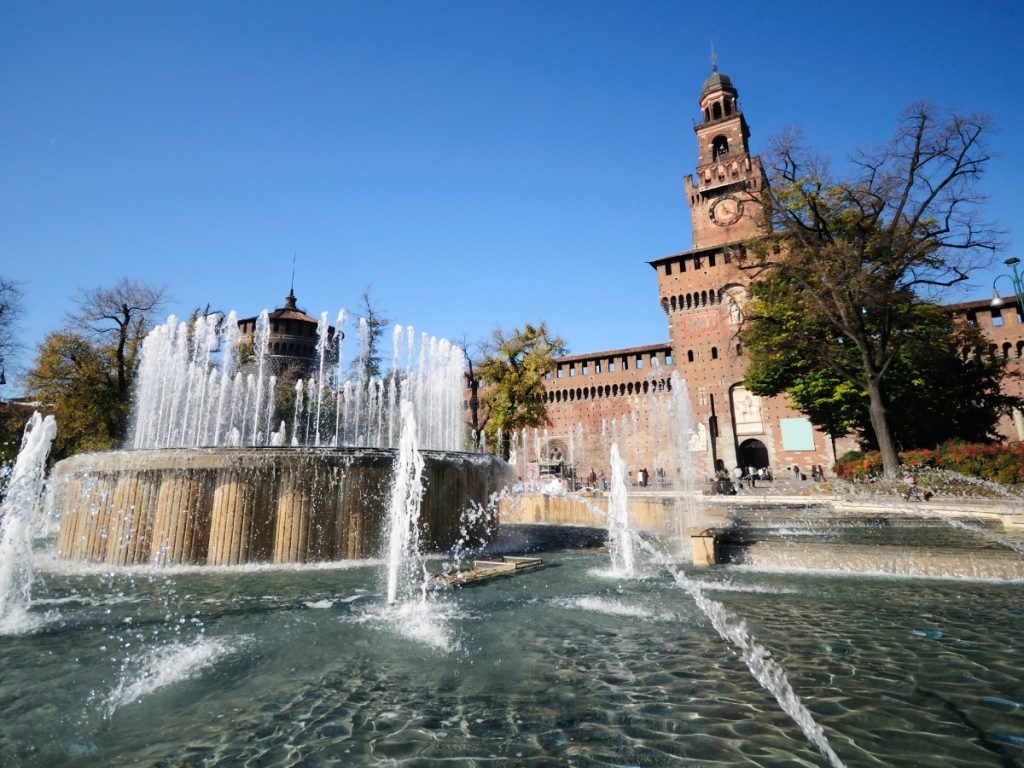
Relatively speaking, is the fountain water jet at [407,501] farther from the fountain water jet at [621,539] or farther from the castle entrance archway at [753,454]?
the castle entrance archway at [753,454]

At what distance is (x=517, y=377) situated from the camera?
24.2 meters

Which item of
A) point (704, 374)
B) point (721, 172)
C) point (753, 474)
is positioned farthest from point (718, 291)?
point (753, 474)

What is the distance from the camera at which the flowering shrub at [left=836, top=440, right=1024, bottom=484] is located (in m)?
12.8

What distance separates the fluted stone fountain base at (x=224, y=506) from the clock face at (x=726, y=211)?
35.7 m

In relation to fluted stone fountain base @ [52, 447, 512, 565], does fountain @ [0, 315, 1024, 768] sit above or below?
below

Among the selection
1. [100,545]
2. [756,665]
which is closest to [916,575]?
[756,665]

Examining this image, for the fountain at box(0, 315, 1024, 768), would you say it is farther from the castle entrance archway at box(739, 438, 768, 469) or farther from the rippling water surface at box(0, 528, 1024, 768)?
Answer: the castle entrance archway at box(739, 438, 768, 469)

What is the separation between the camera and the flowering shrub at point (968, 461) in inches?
504

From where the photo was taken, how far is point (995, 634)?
3.74m

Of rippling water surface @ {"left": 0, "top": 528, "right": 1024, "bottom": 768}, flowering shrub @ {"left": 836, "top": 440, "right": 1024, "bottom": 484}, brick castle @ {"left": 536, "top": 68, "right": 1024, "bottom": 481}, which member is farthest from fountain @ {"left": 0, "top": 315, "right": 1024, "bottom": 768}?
brick castle @ {"left": 536, "top": 68, "right": 1024, "bottom": 481}

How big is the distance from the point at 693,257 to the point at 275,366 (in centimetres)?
3111

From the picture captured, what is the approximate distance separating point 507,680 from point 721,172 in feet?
133

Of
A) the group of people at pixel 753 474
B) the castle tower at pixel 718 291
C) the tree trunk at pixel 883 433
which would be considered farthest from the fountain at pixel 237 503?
the castle tower at pixel 718 291

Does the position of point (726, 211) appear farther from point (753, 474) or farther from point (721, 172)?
point (753, 474)
